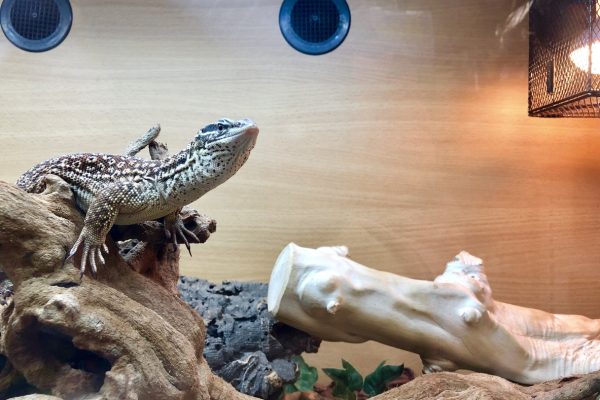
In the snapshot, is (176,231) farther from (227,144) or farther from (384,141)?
(384,141)

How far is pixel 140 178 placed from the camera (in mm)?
1447

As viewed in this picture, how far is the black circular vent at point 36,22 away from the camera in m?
1.99

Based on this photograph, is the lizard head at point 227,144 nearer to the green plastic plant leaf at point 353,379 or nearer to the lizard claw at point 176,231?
the lizard claw at point 176,231

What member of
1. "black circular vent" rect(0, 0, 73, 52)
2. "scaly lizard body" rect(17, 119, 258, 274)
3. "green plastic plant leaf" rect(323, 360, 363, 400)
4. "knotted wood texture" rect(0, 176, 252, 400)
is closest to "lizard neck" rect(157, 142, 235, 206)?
"scaly lizard body" rect(17, 119, 258, 274)

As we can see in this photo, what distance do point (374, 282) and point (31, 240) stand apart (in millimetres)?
1135

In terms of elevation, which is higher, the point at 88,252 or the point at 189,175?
the point at 189,175

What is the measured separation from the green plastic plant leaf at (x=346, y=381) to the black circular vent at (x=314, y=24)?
46.1 inches

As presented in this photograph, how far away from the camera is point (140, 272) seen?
163cm

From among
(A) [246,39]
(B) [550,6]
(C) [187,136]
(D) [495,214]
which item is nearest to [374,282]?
(D) [495,214]

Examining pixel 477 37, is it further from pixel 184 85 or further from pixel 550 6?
pixel 184 85

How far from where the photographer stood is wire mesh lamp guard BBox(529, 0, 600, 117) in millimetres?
1925

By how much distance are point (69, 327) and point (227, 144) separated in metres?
0.49

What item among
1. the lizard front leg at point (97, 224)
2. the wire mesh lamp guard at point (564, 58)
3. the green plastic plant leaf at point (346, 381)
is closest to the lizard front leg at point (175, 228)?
the lizard front leg at point (97, 224)

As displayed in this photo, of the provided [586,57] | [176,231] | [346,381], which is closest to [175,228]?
[176,231]
